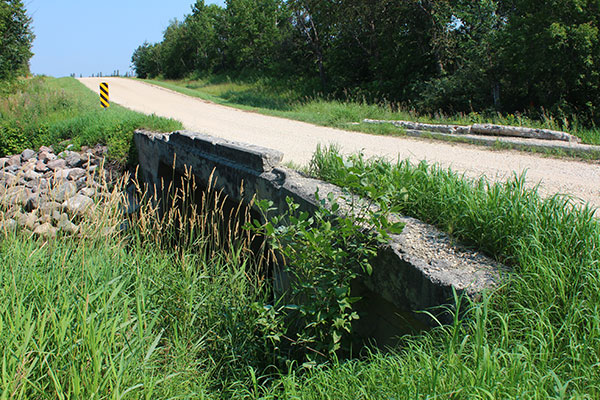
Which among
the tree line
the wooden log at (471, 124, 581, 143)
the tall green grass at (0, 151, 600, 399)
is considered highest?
the tree line

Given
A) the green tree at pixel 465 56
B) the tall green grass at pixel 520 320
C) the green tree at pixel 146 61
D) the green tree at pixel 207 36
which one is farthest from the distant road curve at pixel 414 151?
the green tree at pixel 146 61

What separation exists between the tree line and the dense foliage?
13613 millimetres

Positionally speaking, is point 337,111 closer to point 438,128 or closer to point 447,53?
point 438,128

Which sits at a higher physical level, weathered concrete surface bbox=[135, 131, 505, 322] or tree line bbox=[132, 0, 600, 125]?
tree line bbox=[132, 0, 600, 125]

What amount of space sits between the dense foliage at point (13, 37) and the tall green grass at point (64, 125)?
21.4 ft

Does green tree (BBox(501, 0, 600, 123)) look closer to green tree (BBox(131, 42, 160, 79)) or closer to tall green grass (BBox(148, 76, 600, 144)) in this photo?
tall green grass (BBox(148, 76, 600, 144))

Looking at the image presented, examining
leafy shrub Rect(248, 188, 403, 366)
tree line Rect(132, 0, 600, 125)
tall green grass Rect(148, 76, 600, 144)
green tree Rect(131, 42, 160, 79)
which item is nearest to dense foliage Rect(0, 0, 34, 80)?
tall green grass Rect(148, 76, 600, 144)

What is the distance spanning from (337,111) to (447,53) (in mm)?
6291

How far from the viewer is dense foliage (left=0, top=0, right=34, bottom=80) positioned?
20578 millimetres

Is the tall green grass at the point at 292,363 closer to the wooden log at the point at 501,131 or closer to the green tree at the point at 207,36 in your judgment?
the wooden log at the point at 501,131

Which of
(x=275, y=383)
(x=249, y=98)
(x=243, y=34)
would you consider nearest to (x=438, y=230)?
(x=275, y=383)

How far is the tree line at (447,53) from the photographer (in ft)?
38.8

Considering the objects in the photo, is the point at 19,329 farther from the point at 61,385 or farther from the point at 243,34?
the point at 243,34

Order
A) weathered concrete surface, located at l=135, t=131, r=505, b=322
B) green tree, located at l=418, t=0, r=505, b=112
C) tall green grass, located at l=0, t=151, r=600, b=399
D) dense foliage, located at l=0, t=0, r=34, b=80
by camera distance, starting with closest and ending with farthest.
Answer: tall green grass, located at l=0, t=151, r=600, b=399
weathered concrete surface, located at l=135, t=131, r=505, b=322
green tree, located at l=418, t=0, r=505, b=112
dense foliage, located at l=0, t=0, r=34, b=80
